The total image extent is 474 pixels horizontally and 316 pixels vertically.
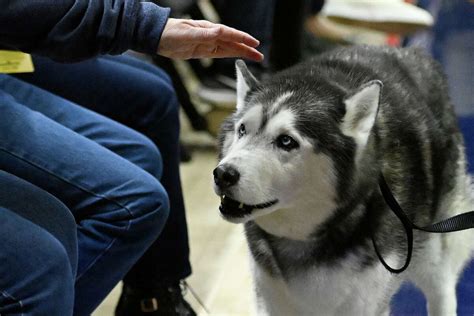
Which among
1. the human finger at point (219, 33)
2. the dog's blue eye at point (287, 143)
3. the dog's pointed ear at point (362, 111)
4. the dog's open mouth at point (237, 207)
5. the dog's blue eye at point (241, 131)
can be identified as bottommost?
the dog's open mouth at point (237, 207)

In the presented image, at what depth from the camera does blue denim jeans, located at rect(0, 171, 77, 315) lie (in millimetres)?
1173

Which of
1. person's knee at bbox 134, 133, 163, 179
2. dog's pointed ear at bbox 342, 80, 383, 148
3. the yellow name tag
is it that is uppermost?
dog's pointed ear at bbox 342, 80, 383, 148

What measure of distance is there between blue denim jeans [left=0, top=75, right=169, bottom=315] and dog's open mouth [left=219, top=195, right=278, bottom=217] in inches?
9.4

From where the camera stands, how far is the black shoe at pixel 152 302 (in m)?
1.92

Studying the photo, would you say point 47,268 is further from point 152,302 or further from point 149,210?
point 152,302

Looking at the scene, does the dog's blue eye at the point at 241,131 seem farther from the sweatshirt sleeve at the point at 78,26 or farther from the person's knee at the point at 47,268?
the person's knee at the point at 47,268

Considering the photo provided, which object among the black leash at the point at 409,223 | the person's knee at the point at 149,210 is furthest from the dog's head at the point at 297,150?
the person's knee at the point at 149,210

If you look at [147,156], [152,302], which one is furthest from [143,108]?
[152,302]

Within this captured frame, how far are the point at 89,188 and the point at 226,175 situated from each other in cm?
34

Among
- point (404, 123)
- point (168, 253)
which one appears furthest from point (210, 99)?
point (404, 123)

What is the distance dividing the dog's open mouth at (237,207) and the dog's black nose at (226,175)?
0.17ft

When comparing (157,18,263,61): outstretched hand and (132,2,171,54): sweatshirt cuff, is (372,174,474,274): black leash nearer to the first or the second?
(157,18,263,61): outstretched hand

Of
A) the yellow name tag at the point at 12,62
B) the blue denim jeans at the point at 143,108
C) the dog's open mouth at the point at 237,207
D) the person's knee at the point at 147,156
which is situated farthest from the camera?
the blue denim jeans at the point at 143,108

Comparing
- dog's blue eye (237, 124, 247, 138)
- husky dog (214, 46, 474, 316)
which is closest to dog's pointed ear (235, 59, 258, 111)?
husky dog (214, 46, 474, 316)
